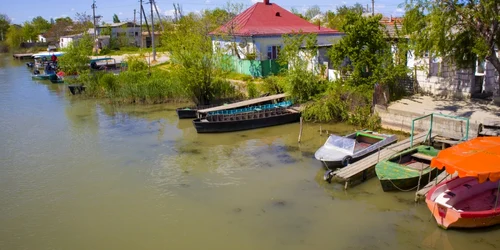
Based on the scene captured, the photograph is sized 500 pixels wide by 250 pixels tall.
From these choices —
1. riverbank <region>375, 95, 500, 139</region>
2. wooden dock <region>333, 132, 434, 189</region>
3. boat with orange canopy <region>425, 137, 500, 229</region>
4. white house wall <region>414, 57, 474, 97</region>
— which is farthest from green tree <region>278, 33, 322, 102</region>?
boat with orange canopy <region>425, 137, 500, 229</region>

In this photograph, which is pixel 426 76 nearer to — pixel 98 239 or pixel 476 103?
pixel 476 103

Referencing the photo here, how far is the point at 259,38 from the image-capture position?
32.8 meters

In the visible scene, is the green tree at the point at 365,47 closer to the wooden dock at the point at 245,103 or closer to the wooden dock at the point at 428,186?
the wooden dock at the point at 245,103

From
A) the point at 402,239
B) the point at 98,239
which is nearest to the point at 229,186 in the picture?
the point at 98,239

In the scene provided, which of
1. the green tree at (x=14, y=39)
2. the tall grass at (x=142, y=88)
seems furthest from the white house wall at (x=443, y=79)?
the green tree at (x=14, y=39)

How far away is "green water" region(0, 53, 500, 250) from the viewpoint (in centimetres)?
1168

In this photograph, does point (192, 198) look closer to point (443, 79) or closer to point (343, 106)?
point (343, 106)

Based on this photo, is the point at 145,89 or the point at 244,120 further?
the point at 145,89

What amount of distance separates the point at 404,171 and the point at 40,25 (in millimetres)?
105489

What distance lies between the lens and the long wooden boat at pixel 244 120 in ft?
71.5

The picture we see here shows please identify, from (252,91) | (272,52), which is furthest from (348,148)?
(272,52)

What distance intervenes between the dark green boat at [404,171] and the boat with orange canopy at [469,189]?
1.58 m

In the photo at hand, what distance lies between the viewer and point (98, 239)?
11969mm

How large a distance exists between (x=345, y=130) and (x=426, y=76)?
5.30 metres
